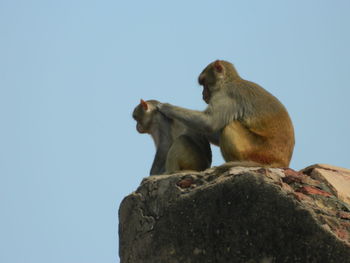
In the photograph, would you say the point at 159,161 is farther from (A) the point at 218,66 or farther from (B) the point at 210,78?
(A) the point at 218,66

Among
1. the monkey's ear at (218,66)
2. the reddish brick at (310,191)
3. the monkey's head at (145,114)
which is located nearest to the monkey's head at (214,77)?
the monkey's ear at (218,66)

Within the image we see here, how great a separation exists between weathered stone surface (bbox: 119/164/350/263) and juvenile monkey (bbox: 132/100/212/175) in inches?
64.8

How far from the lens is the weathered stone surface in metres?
6.42

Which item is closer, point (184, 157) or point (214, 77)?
point (184, 157)

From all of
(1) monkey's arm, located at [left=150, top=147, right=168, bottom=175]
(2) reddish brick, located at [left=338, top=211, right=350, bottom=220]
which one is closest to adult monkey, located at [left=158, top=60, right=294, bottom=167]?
(1) monkey's arm, located at [left=150, top=147, right=168, bottom=175]

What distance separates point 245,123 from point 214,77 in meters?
1.03

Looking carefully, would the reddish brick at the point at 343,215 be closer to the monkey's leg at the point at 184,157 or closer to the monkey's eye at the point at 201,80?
the monkey's leg at the point at 184,157

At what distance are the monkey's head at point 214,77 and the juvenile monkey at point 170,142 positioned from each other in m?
0.61

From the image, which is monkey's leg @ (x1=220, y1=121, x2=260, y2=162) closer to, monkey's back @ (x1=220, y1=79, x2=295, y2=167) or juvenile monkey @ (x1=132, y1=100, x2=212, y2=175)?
monkey's back @ (x1=220, y1=79, x2=295, y2=167)

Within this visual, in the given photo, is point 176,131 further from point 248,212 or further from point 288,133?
point 248,212

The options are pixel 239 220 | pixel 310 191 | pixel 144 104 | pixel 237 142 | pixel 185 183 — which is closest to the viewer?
pixel 239 220

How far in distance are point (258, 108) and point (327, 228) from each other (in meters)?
3.41

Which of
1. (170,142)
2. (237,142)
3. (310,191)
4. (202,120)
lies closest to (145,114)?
(170,142)

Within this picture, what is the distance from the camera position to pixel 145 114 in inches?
423
